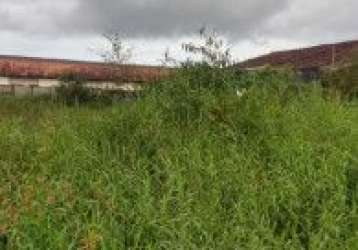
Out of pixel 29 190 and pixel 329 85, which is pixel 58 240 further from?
pixel 329 85

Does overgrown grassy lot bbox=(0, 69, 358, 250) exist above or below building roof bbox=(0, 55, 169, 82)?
below

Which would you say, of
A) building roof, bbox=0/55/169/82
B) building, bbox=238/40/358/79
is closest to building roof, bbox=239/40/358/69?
building, bbox=238/40/358/79

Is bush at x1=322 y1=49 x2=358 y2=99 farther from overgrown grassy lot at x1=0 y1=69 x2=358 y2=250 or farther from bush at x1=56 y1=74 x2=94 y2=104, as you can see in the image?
overgrown grassy lot at x1=0 y1=69 x2=358 y2=250

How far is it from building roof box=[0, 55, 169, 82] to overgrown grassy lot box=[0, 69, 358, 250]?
30.0ft

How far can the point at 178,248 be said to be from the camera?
16.0ft

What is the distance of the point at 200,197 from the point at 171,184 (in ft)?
1.01

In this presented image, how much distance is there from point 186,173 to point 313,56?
1878cm

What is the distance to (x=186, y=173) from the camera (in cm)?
627

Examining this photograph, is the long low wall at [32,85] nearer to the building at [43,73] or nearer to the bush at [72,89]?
the building at [43,73]

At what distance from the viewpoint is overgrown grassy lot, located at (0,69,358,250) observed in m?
5.16

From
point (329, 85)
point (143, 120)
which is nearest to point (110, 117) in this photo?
point (143, 120)

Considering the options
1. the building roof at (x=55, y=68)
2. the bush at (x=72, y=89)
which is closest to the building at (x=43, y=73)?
the building roof at (x=55, y=68)

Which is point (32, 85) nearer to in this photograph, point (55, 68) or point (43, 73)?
point (43, 73)

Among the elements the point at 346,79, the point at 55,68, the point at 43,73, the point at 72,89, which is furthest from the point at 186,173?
the point at 55,68
